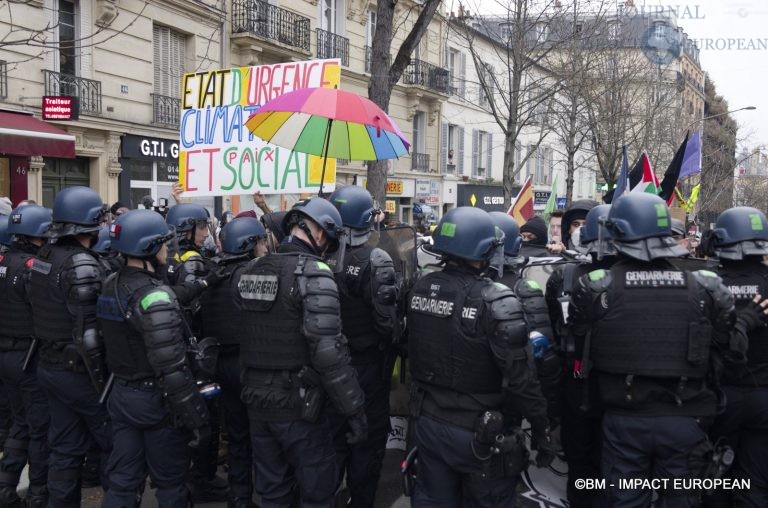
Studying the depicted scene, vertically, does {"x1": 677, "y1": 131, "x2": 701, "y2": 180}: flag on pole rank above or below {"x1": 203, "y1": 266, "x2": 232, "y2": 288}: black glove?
above

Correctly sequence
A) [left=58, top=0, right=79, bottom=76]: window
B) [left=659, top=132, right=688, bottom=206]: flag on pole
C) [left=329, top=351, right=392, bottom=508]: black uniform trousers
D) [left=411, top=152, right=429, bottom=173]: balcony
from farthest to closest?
1. [left=411, top=152, right=429, bottom=173]: balcony
2. [left=58, top=0, right=79, bottom=76]: window
3. [left=659, top=132, right=688, bottom=206]: flag on pole
4. [left=329, top=351, right=392, bottom=508]: black uniform trousers

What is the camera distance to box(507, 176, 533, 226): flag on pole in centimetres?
733

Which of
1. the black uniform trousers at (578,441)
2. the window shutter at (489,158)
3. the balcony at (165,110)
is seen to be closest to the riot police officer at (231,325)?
the black uniform trousers at (578,441)

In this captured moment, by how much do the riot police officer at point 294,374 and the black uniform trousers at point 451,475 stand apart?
1.26 ft

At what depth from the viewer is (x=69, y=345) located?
4.34m

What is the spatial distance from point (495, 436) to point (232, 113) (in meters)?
4.98

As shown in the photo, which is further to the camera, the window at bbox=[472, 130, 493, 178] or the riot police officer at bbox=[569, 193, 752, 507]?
the window at bbox=[472, 130, 493, 178]

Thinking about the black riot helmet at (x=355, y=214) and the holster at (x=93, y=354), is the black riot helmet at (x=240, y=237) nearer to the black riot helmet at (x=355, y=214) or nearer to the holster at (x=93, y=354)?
the black riot helmet at (x=355, y=214)

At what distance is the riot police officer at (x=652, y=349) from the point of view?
346 centimetres

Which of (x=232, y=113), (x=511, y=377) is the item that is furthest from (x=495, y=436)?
(x=232, y=113)

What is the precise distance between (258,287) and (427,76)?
902 inches

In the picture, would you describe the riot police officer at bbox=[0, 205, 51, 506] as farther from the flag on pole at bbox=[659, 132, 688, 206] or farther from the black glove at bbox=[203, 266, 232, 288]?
the flag on pole at bbox=[659, 132, 688, 206]

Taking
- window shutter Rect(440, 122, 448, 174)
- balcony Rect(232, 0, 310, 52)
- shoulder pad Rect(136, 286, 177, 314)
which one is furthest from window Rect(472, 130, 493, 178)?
shoulder pad Rect(136, 286, 177, 314)

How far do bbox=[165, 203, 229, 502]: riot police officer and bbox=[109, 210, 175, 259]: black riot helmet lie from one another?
0.61 meters
